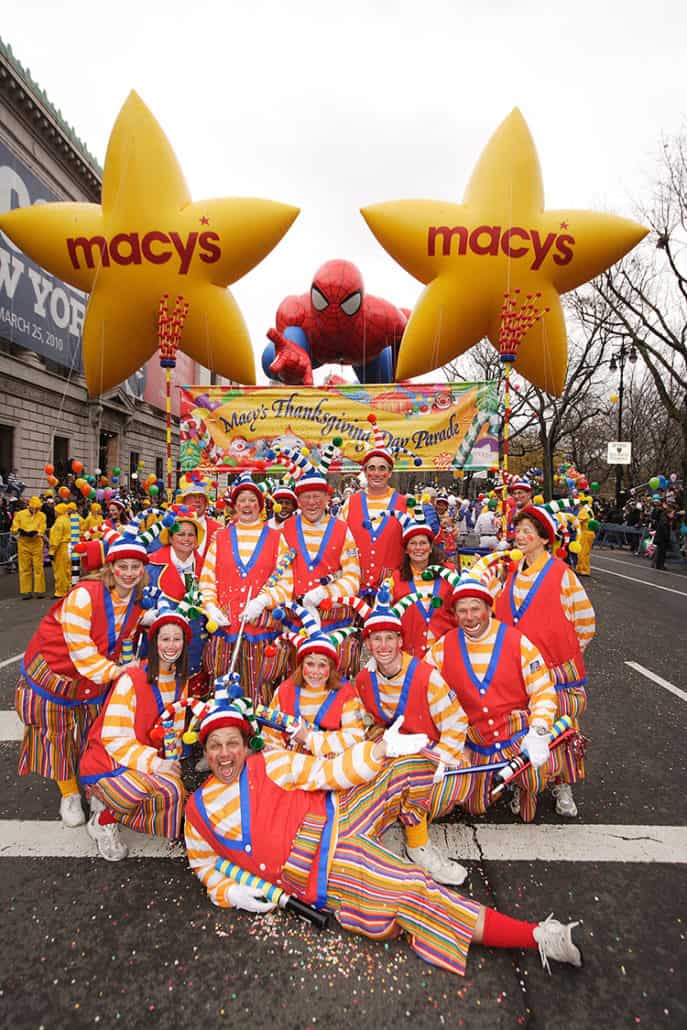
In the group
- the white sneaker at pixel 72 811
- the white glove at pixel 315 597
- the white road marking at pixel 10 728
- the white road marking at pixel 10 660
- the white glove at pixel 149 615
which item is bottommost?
the white road marking at pixel 10 660

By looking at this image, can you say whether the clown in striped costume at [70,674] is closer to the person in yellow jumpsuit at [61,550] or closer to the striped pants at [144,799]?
the striped pants at [144,799]

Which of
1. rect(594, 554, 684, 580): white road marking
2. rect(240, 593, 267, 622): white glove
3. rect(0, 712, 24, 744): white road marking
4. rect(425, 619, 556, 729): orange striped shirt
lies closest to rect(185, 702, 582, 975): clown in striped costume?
rect(425, 619, 556, 729): orange striped shirt

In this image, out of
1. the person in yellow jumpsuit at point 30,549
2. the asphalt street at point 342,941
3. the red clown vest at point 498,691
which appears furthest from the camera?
the person in yellow jumpsuit at point 30,549

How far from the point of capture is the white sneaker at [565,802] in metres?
3.16

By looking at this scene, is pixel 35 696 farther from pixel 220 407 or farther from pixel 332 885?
pixel 220 407

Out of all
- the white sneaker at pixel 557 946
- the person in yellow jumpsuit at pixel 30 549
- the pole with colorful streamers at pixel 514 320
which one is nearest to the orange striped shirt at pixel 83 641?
the white sneaker at pixel 557 946

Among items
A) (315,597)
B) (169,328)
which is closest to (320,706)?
(315,597)

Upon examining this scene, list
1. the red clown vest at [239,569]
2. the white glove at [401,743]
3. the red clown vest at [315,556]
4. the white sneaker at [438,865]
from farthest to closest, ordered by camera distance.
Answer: the red clown vest at [315,556]
the red clown vest at [239,569]
the white sneaker at [438,865]
the white glove at [401,743]

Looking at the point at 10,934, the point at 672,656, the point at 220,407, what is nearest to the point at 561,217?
the point at 220,407

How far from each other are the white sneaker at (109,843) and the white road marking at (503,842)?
0.08 m

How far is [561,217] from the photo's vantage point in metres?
5.40

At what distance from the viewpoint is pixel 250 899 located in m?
2.28

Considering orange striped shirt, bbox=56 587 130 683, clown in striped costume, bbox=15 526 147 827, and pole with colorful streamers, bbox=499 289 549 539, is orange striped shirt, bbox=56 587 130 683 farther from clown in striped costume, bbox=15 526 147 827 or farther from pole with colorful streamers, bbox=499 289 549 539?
pole with colorful streamers, bbox=499 289 549 539

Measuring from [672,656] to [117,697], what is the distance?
20.7ft
